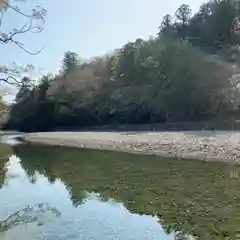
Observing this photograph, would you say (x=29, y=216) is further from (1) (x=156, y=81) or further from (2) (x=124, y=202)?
(1) (x=156, y=81)

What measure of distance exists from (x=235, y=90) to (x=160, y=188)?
36.1 meters

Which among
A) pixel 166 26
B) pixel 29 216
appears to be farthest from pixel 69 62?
pixel 29 216

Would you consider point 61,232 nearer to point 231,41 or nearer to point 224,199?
point 224,199

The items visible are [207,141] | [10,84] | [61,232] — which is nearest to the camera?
[10,84]

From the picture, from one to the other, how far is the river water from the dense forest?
30.2 metres

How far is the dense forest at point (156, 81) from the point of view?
50.0 metres

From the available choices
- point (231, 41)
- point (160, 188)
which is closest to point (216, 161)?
point (160, 188)

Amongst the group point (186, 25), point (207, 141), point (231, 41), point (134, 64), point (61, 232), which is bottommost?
point (61, 232)

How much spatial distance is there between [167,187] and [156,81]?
42.2 meters

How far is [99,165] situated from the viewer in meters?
22.3

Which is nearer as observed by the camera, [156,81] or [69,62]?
[156,81]

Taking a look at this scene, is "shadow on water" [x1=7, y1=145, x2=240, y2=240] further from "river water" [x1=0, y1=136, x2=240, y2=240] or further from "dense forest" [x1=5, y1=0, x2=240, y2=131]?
"dense forest" [x1=5, y1=0, x2=240, y2=131]

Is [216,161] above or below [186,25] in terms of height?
below

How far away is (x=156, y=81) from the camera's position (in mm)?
55781
